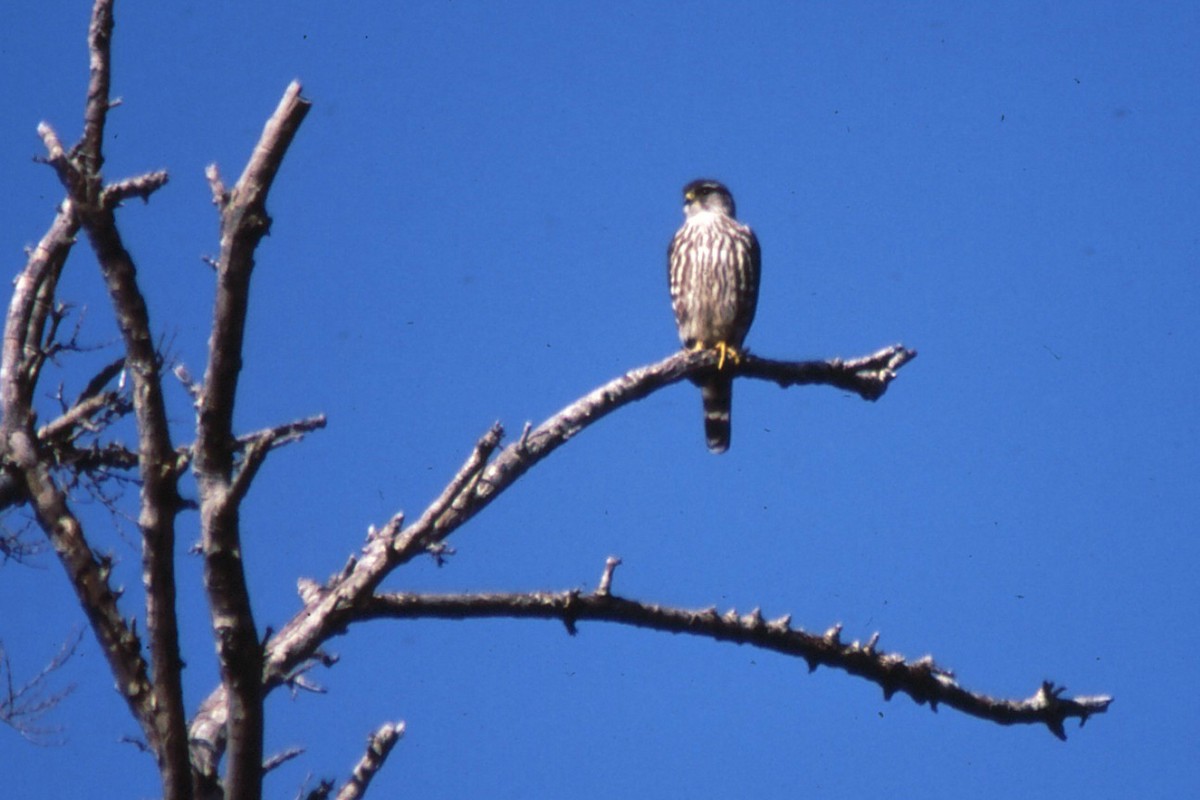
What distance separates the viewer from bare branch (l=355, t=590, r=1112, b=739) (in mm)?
3594

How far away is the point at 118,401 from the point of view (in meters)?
4.96

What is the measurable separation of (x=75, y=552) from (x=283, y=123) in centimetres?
97

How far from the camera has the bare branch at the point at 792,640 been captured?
3594 mm

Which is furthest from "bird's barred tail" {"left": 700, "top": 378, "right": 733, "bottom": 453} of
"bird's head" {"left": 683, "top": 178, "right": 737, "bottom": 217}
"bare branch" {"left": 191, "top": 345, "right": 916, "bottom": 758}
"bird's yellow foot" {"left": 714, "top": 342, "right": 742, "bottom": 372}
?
"bare branch" {"left": 191, "top": 345, "right": 916, "bottom": 758}

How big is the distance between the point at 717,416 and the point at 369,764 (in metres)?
3.82

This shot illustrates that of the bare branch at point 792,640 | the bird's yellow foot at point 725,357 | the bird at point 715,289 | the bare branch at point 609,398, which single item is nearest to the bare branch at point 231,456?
the bare branch at point 609,398

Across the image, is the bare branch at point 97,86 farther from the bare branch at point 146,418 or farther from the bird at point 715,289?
the bird at point 715,289

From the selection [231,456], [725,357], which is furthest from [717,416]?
[231,456]

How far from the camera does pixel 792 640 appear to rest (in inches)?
146

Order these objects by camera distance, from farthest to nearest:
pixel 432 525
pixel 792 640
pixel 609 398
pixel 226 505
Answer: pixel 609 398, pixel 792 640, pixel 432 525, pixel 226 505

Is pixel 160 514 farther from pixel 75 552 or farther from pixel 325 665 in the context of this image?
pixel 325 665

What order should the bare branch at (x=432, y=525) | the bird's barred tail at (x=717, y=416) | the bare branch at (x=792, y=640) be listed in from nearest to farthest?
the bare branch at (x=432, y=525) < the bare branch at (x=792, y=640) < the bird's barred tail at (x=717, y=416)

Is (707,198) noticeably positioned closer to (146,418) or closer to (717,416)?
(717,416)

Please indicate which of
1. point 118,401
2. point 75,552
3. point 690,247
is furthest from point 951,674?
point 690,247
